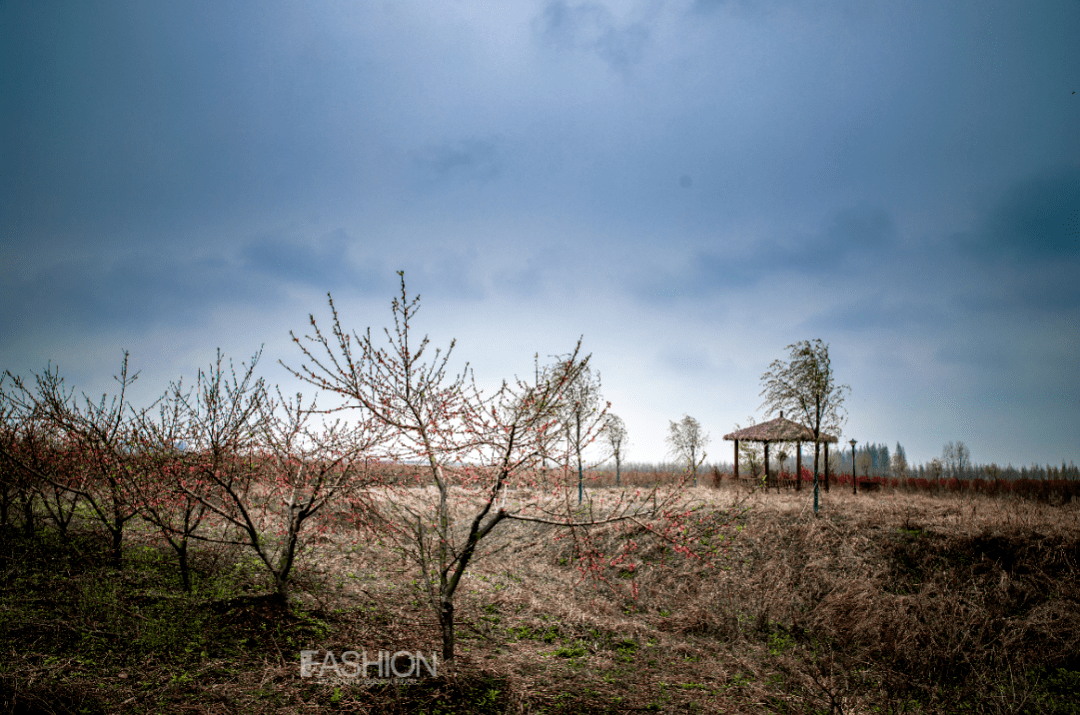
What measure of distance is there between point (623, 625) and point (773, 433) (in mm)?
13219

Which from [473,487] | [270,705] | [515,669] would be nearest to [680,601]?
[515,669]

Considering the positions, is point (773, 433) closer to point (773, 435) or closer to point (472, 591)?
point (773, 435)

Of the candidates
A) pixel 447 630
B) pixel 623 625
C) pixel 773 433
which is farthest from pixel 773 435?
pixel 447 630

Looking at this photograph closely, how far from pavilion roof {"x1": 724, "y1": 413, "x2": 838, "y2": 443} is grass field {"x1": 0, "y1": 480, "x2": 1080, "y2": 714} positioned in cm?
620

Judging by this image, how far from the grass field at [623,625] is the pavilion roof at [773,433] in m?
6.20

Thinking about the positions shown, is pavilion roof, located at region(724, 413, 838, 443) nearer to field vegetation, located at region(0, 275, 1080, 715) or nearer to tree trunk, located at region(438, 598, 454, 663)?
field vegetation, located at region(0, 275, 1080, 715)

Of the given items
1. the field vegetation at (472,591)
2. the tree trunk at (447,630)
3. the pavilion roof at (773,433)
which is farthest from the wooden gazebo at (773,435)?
the tree trunk at (447,630)

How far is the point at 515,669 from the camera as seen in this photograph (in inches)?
229

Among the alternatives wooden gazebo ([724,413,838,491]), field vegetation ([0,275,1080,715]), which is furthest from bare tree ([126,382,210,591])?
wooden gazebo ([724,413,838,491])

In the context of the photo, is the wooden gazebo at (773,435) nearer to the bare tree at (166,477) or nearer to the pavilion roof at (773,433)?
the pavilion roof at (773,433)

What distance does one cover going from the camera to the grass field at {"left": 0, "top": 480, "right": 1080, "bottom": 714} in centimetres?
493

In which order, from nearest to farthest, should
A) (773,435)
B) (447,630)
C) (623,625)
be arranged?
(447,630) → (623,625) → (773,435)

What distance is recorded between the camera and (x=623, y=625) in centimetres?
781

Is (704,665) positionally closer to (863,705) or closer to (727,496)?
(863,705)
